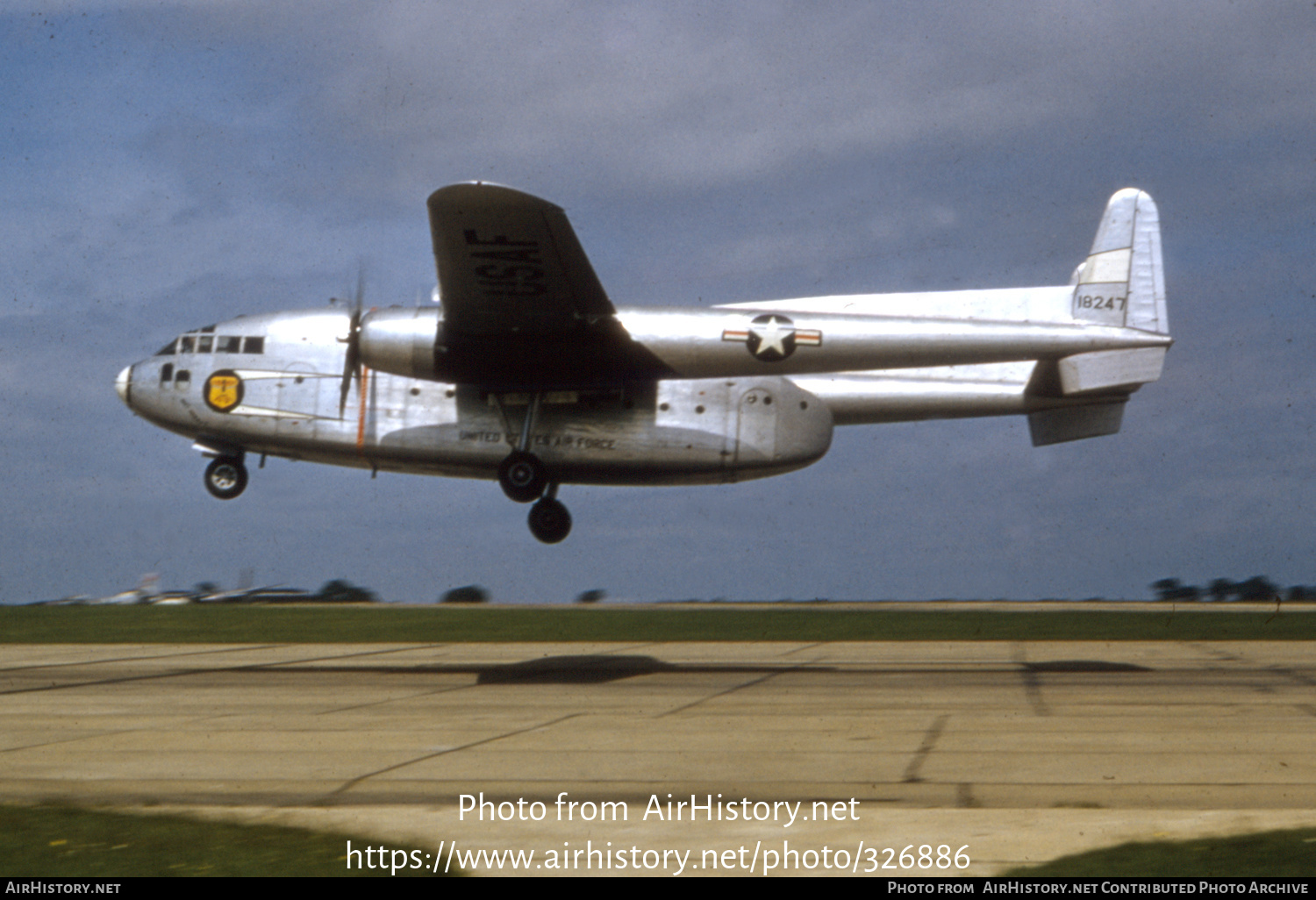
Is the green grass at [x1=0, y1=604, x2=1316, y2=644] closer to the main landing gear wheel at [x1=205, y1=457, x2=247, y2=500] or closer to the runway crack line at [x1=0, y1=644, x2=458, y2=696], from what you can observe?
the runway crack line at [x1=0, y1=644, x2=458, y2=696]

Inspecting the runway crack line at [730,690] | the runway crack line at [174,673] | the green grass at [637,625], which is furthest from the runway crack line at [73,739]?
the green grass at [637,625]

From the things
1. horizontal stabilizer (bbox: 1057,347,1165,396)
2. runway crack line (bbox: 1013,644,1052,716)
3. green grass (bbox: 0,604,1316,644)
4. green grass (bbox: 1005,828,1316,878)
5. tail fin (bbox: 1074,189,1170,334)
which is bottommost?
green grass (bbox: 0,604,1316,644)

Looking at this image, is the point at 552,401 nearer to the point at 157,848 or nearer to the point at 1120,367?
the point at 1120,367

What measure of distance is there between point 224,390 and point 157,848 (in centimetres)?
1761

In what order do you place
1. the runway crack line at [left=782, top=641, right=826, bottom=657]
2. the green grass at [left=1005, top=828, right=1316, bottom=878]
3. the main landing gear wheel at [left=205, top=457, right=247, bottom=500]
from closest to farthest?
the green grass at [left=1005, top=828, right=1316, bottom=878] → the main landing gear wheel at [left=205, top=457, right=247, bottom=500] → the runway crack line at [left=782, top=641, right=826, bottom=657]

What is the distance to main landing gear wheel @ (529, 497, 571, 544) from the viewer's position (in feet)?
86.2

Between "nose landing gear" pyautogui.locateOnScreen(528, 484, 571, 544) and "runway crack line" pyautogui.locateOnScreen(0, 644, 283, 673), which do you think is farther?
"runway crack line" pyautogui.locateOnScreen(0, 644, 283, 673)

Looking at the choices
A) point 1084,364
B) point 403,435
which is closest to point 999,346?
point 1084,364

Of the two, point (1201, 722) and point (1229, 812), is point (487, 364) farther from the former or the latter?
point (1229, 812)

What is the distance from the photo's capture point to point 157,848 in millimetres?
10484

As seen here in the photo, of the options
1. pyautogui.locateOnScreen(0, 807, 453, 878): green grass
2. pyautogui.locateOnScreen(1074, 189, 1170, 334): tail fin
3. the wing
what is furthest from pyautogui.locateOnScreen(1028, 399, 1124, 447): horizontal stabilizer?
pyautogui.locateOnScreen(0, 807, 453, 878): green grass

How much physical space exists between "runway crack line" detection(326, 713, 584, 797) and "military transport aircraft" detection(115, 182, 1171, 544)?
25.6 feet

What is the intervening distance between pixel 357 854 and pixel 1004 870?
5.00 metres

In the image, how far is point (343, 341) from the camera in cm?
2492
